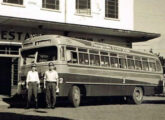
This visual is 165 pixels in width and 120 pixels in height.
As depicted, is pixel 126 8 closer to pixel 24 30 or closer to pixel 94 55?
pixel 24 30

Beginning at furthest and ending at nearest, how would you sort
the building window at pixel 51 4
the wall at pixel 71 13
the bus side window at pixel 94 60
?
the building window at pixel 51 4 → the wall at pixel 71 13 → the bus side window at pixel 94 60

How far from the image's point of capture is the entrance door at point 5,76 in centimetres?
2183

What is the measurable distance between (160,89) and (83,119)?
10019 mm

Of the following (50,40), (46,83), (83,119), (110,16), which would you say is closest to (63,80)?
(46,83)

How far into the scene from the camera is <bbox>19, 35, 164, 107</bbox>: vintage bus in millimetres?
14273

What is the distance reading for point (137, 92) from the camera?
18328 millimetres

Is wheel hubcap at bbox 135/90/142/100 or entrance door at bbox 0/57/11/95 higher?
entrance door at bbox 0/57/11/95

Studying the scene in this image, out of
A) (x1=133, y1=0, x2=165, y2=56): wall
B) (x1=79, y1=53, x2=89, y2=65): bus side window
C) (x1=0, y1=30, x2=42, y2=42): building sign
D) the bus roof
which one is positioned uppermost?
(x1=133, y1=0, x2=165, y2=56): wall

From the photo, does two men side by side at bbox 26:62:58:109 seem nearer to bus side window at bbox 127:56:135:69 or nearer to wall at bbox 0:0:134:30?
bus side window at bbox 127:56:135:69

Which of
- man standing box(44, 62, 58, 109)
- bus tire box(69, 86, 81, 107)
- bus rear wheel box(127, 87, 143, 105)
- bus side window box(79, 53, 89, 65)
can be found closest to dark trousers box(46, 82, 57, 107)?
man standing box(44, 62, 58, 109)

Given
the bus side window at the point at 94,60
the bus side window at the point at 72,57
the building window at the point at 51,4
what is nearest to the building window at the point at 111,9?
the building window at the point at 51,4

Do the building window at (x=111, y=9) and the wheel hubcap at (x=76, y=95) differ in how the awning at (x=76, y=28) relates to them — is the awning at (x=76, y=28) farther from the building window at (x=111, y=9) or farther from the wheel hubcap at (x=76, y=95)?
the wheel hubcap at (x=76, y=95)

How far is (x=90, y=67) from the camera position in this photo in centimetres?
1554

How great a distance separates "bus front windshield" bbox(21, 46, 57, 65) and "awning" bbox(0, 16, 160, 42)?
13.2ft
